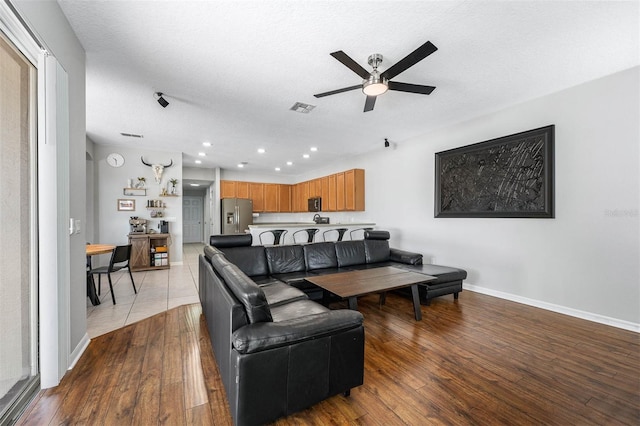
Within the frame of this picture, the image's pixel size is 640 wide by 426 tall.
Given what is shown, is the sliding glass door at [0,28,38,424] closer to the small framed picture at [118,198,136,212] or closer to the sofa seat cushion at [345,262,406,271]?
the sofa seat cushion at [345,262,406,271]

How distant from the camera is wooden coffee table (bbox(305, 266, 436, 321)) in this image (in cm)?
262

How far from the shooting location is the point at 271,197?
906cm

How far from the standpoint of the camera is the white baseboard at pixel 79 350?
2.07 meters

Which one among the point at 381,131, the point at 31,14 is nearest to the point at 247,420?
the point at 31,14

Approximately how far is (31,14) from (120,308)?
307cm

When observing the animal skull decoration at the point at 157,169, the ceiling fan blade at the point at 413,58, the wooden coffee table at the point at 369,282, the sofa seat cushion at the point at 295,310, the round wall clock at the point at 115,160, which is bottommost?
the sofa seat cushion at the point at 295,310

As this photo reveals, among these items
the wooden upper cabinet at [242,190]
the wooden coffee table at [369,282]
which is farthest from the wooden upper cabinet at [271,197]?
the wooden coffee table at [369,282]

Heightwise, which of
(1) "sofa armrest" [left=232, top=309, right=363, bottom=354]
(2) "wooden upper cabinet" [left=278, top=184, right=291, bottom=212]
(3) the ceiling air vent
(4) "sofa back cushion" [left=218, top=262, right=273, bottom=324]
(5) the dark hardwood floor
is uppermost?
(3) the ceiling air vent

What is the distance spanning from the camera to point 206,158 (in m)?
6.80

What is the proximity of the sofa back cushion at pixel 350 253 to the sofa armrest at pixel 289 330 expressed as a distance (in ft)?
7.87

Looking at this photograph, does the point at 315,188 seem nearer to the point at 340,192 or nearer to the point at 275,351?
the point at 340,192

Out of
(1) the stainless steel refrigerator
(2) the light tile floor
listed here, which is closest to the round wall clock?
(2) the light tile floor

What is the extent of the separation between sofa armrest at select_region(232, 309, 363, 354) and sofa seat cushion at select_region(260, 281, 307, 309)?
81 cm

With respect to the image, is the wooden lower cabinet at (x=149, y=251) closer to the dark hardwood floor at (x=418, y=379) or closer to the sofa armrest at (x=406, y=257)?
the dark hardwood floor at (x=418, y=379)
